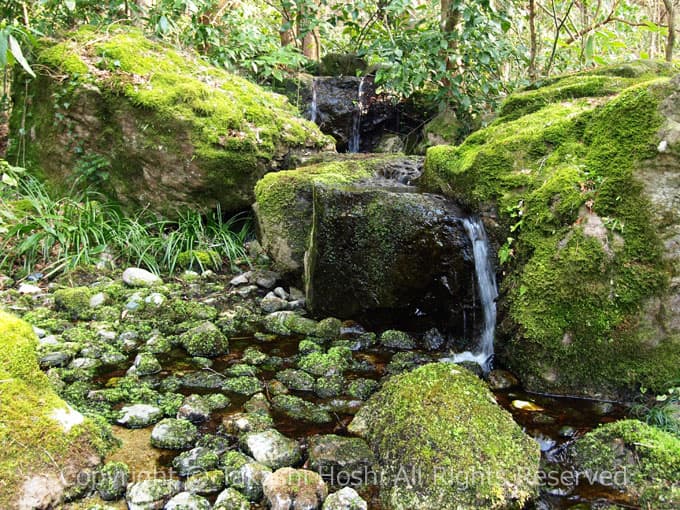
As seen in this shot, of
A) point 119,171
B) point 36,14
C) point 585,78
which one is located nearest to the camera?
point 585,78

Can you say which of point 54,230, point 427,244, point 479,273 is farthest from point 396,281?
point 54,230

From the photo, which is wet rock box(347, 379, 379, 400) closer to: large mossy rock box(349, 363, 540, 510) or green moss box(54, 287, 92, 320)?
large mossy rock box(349, 363, 540, 510)

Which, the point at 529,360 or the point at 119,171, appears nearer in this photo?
the point at 529,360

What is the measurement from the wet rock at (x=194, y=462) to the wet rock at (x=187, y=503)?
201mm

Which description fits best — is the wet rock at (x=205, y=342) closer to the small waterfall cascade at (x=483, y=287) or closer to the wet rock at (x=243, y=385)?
the wet rock at (x=243, y=385)

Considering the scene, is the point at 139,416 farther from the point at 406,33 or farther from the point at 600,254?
the point at 406,33

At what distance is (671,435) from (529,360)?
896 millimetres

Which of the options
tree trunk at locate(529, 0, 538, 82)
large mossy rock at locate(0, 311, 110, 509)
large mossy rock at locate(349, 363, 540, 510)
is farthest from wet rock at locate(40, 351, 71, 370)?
tree trunk at locate(529, 0, 538, 82)

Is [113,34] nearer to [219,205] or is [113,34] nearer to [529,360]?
[219,205]

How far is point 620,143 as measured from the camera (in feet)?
10.1

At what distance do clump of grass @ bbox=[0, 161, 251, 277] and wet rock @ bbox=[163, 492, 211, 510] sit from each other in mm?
3512

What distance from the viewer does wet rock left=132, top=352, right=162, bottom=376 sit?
3160 millimetres

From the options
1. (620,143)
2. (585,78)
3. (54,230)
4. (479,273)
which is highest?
(585,78)

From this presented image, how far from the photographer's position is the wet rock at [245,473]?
6.89 feet
